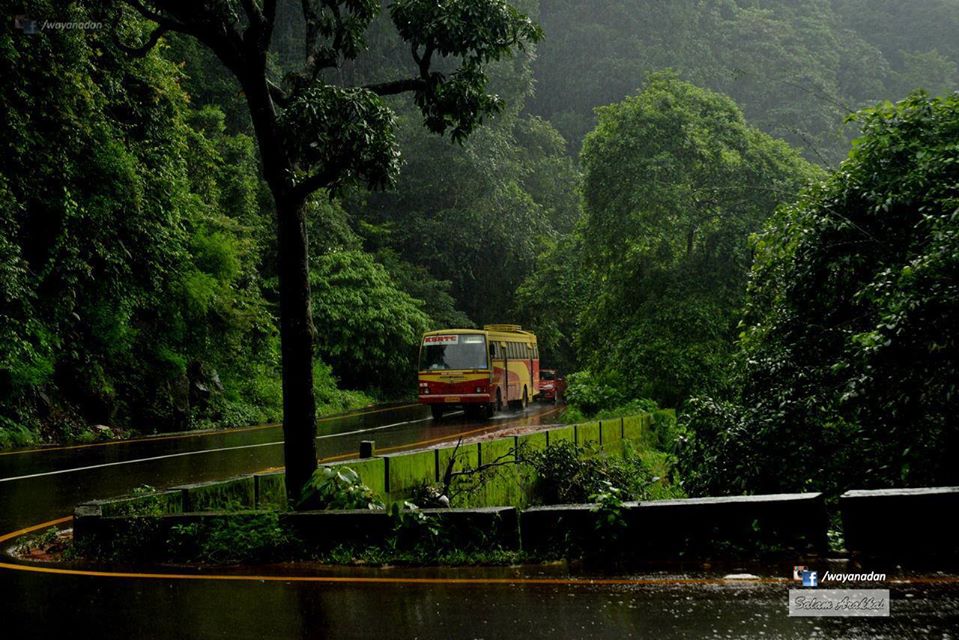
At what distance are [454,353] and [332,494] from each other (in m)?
19.4

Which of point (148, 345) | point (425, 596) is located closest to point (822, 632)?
point (425, 596)

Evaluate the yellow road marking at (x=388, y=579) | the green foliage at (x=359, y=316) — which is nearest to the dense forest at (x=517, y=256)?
the green foliage at (x=359, y=316)

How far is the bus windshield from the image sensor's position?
27.7 metres

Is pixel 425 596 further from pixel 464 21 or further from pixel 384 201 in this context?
pixel 384 201

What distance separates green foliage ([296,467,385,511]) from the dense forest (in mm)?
2945

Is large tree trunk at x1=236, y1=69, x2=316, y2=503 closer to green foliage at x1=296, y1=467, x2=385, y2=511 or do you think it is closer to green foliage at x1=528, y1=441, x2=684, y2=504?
green foliage at x1=296, y1=467, x2=385, y2=511

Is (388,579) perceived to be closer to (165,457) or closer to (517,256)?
(165,457)

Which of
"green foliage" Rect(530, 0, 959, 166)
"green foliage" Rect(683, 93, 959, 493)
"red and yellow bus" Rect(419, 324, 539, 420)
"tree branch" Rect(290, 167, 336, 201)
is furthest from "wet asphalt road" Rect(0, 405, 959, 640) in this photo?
"green foliage" Rect(530, 0, 959, 166)

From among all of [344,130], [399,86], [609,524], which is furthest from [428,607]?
[399,86]

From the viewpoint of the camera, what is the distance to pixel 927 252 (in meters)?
8.19

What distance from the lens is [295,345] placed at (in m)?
8.92

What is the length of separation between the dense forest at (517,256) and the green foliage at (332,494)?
9.66ft

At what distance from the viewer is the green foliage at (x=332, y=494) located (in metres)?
8.34

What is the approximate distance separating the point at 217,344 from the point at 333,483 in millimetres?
20029
